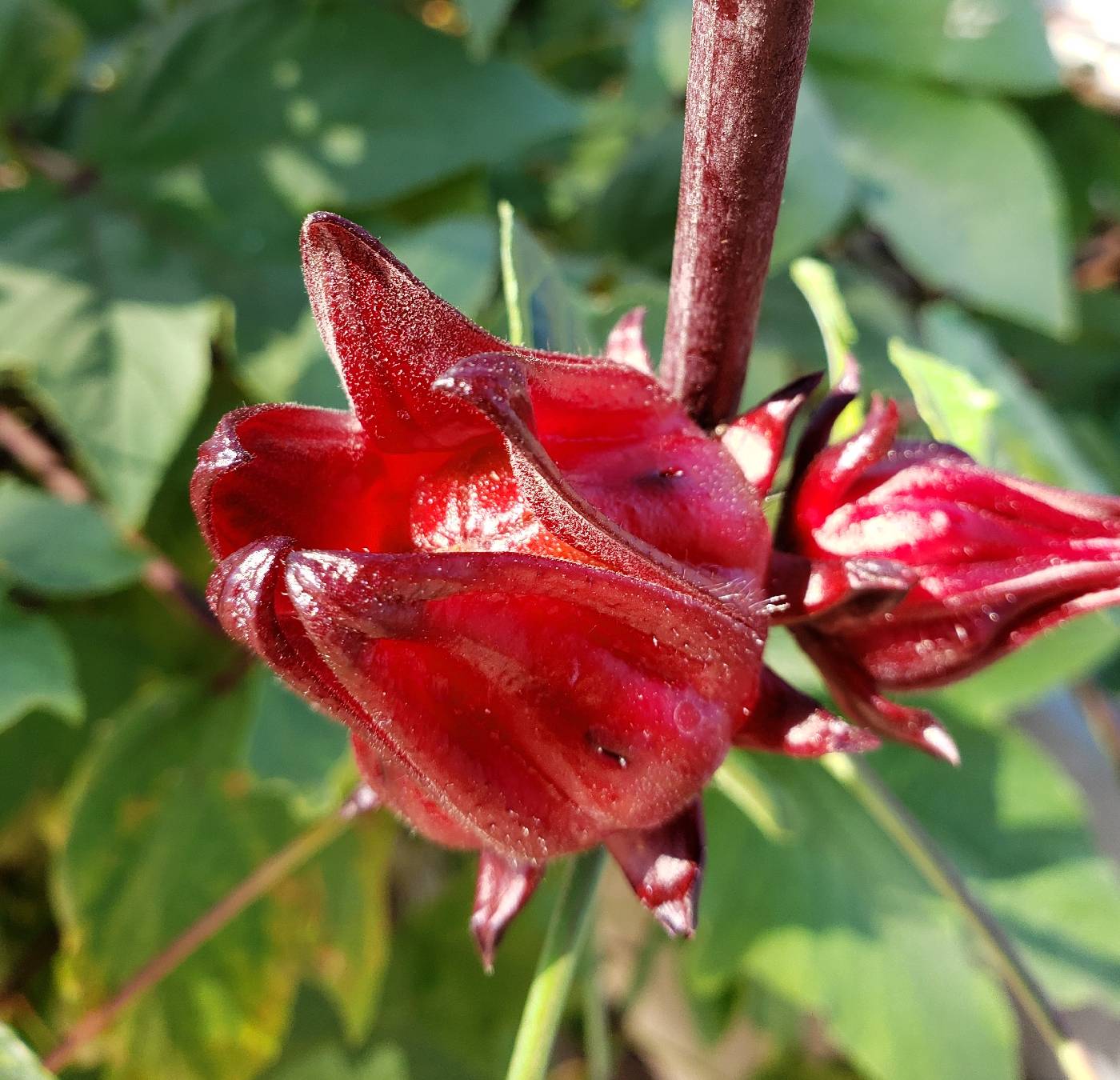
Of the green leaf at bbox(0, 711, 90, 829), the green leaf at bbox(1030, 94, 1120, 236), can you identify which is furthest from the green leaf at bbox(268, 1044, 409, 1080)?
the green leaf at bbox(1030, 94, 1120, 236)

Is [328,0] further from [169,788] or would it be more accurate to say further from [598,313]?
[169,788]

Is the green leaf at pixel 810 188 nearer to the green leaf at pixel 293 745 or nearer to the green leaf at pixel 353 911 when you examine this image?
the green leaf at pixel 293 745

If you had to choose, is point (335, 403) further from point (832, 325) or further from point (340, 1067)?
point (340, 1067)

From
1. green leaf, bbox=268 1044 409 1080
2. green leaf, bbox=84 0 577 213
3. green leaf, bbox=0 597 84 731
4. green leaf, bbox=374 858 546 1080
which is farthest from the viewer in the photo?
green leaf, bbox=374 858 546 1080

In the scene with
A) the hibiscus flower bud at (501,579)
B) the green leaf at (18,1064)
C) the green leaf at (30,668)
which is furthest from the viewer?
the green leaf at (30,668)

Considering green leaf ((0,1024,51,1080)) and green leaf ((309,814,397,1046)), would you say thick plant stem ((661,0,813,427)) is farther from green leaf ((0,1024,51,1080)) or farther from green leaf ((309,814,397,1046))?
green leaf ((309,814,397,1046))

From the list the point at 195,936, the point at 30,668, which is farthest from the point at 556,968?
the point at 195,936

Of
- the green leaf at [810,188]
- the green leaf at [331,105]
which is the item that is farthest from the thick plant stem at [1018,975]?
the green leaf at [331,105]
